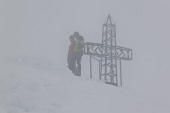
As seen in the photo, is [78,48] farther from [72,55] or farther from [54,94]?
[54,94]

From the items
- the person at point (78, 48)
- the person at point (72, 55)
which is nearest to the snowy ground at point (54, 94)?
the person at point (78, 48)

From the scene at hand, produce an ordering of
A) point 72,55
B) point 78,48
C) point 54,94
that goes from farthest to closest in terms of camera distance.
Answer: 1. point 72,55
2. point 78,48
3. point 54,94

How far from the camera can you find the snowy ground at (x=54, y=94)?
759cm

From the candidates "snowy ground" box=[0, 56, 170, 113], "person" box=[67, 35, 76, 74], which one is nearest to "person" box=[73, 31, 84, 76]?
"person" box=[67, 35, 76, 74]

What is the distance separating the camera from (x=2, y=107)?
282 inches

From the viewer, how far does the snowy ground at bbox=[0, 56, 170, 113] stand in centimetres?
759

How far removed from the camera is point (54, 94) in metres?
8.48

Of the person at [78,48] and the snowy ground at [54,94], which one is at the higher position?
the person at [78,48]

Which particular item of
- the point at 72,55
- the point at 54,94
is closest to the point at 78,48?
the point at 72,55

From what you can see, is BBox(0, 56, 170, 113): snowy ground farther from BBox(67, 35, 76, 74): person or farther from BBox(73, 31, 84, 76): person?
BBox(67, 35, 76, 74): person

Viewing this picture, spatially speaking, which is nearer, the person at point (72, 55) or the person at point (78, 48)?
the person at point (78, 48)

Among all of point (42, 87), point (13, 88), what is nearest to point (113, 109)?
point (42, 87)

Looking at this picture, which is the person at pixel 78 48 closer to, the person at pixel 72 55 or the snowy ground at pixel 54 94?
the person at pixel 72 55

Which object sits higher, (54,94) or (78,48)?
(78,48)
